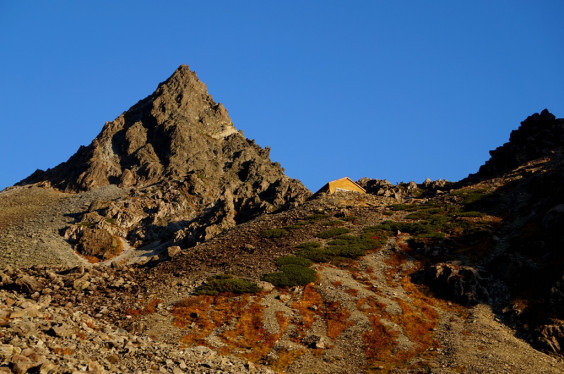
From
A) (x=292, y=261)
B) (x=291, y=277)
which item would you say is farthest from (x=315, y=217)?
(x=291, y=277)

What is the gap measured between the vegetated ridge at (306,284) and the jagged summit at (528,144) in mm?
438

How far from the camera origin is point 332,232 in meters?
67.1

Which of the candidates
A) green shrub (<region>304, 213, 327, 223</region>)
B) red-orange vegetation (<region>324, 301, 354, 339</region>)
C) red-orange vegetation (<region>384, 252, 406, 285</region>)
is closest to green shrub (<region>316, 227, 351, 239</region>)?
green shrub (<region>304, 213, 327, 223</region>)

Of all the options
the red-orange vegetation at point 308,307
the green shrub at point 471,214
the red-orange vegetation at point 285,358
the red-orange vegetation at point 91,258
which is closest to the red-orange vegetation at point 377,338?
the red-orange vegetation at point 308,307

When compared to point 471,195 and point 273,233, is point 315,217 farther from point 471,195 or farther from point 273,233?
point 471,195

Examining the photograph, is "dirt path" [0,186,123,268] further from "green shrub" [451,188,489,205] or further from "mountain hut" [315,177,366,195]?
"green shrub" [451,188,489,205]

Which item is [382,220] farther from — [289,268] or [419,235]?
[289,268]

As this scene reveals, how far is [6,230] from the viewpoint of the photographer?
307 feet

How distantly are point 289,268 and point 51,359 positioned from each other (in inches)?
1283

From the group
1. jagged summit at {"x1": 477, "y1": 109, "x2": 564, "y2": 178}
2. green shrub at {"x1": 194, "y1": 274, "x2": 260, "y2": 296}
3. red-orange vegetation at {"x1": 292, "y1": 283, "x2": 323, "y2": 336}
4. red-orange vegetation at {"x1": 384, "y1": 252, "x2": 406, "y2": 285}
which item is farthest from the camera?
jagged summit at {"x1": 477, "y1": 109, "x2": 564, "y2": 178}

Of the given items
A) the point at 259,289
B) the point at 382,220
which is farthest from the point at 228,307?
the point at 382,220

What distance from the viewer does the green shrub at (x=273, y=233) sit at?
67.4m

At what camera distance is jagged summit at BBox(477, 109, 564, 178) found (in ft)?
342

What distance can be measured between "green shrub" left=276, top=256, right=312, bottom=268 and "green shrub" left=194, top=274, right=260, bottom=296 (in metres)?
6.62
